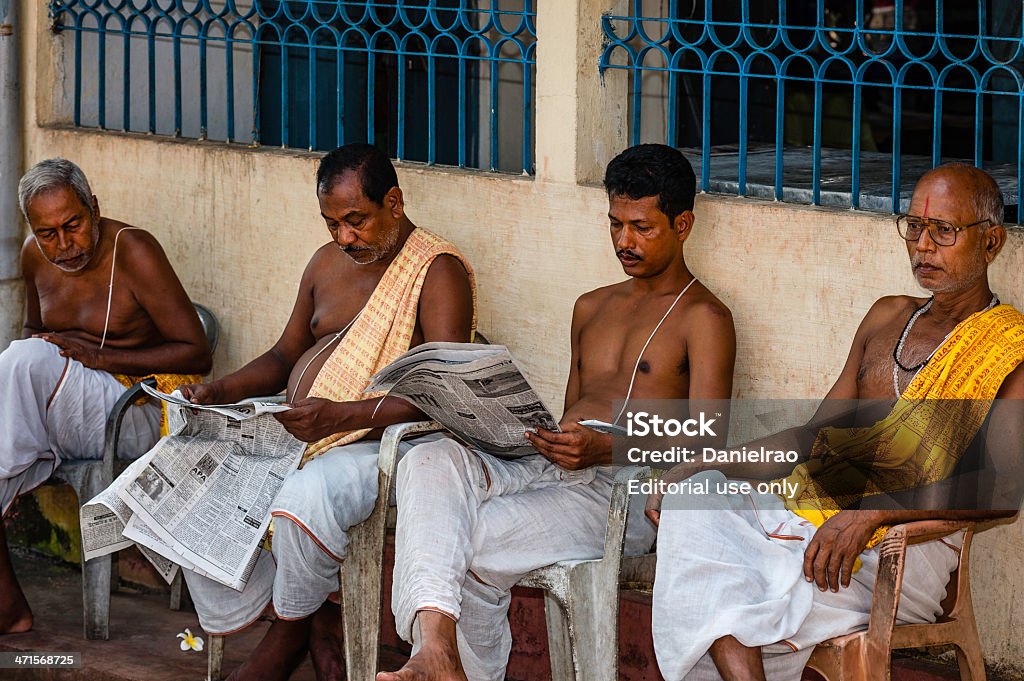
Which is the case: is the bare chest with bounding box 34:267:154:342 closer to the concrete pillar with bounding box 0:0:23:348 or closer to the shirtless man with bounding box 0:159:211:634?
the shirtless man with bounding box 0:159:211:634

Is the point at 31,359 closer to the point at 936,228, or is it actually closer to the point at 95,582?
the point at 95,582

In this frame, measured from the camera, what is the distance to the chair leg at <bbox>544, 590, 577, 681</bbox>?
3844 mm

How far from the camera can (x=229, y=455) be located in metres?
4.38

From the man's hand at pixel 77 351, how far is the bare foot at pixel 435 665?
1974 mm

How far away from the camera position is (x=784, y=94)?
14.7 feet

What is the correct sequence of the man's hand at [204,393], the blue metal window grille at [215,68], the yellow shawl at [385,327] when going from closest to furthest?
the yellow shawl at [385,327], the man's hand at [204,393], the blue metal window grille at [215,68]

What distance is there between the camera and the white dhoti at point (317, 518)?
4000 millimetres

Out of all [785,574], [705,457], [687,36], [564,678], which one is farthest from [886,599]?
[687,36]

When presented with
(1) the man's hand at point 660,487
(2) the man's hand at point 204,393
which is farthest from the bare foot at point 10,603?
(1) the man's hand at point 660,487

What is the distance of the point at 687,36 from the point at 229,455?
3.11m

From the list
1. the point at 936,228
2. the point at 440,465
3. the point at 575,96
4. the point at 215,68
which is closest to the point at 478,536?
the point at 440,465

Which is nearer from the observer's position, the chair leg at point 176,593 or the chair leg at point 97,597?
the chair leg at point 97,597

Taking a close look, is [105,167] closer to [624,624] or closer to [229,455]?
[229,455]

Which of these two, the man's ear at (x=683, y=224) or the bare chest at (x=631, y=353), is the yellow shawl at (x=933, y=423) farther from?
the man's ear at (x=683, y=224)
